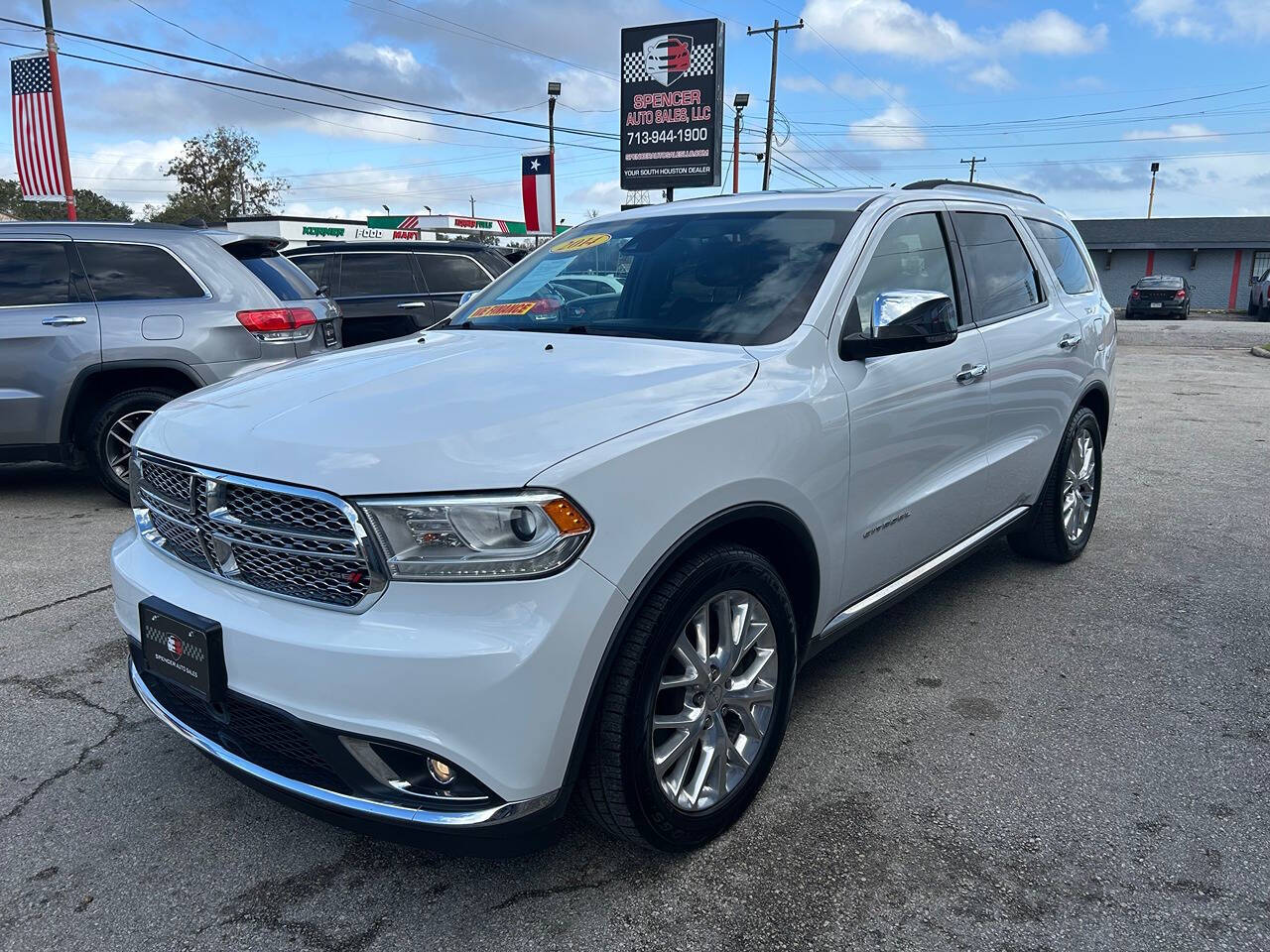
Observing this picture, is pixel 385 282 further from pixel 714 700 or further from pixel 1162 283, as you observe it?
pixel 1162 283

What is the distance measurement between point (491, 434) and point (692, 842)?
1.22m

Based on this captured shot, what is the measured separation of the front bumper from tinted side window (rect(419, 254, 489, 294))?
27.7ft

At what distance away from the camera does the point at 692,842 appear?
2527 mm

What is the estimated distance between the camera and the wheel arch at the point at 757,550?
7.07 feet

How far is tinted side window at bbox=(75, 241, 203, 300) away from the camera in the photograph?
6.21 metres

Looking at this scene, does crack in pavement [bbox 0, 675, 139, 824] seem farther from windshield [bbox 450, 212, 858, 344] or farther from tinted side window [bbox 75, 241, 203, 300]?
tinted side window [bbox 75, 241, 203, 300]

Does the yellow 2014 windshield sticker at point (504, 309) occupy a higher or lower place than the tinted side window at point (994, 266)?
lower

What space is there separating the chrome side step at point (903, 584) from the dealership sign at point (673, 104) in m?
21.9

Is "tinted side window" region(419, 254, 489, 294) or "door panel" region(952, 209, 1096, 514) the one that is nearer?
"door panel" region(952, 209, 1096, 514)

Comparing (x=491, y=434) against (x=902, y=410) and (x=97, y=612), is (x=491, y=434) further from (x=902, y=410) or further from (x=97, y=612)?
(x=97, y=612)

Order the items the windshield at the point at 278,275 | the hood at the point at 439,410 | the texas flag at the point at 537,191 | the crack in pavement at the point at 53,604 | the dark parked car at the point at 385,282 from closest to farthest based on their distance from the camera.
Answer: the hood at the point at 439,410, the crack in pavement at the point at 53,604, the windshield at the point at 278,275, the dark parked car at the point at 385,282, the texas flag at the point at 537,191

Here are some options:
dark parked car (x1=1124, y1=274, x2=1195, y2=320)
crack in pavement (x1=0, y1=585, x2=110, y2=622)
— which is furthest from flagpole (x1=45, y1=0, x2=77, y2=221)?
dark parked car (x1=1124, y1=274, x2=1195, y2=320)

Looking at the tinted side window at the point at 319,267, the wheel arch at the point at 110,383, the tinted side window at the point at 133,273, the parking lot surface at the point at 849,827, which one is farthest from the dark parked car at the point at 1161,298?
the wheel arch at the point at 110,383

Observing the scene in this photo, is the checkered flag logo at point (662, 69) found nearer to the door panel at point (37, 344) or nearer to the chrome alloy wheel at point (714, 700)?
the door panel at point (37, 344)
